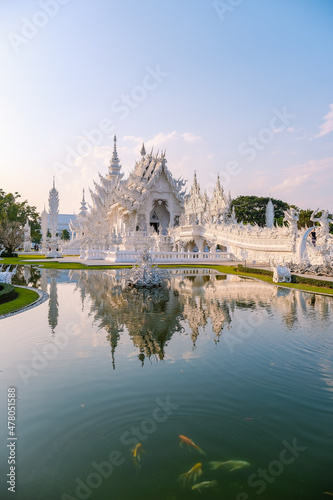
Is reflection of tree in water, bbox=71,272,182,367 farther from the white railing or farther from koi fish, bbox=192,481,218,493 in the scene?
the white railing

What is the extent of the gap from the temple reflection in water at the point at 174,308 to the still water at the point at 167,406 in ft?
0.25

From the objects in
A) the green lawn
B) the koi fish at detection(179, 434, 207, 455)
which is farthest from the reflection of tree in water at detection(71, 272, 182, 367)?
the koi fish at detection(179, 434, 207, 455)

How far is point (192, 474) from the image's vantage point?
9.18 ft

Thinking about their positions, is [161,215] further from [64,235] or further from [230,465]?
[64,235]

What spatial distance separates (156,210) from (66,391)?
→ 39047 mm

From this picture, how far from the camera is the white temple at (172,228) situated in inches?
864

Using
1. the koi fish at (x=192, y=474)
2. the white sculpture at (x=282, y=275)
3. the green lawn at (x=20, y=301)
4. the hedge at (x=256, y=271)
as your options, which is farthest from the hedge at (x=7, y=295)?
the hedge at (x=256, y=271)

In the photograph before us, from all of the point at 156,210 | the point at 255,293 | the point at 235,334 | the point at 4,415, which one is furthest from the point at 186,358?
the point at 156,210

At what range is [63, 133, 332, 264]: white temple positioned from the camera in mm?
21953

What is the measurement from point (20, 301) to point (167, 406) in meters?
7.55

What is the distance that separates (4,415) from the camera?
12.1ft

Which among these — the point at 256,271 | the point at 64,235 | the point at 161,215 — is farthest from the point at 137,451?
the point at 64,235

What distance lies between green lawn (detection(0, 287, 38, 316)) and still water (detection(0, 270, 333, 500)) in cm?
134

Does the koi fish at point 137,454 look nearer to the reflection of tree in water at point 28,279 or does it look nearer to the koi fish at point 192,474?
the koi fish at point 192,474
